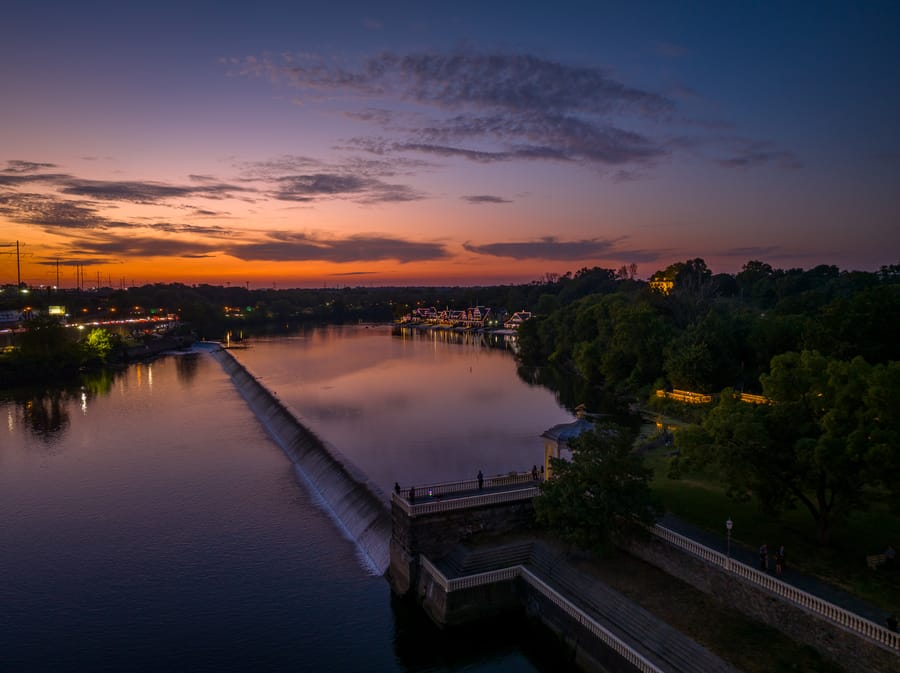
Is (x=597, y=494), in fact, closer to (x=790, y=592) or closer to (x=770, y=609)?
(x=770, y=609)

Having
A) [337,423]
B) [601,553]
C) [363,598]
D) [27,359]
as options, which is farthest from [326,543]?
[27,359]

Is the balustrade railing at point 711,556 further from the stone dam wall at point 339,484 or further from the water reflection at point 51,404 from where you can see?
the water reflection at point 51,404

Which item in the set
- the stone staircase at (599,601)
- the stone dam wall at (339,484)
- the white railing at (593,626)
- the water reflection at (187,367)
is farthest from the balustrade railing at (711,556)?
the water reflection at (187,367)

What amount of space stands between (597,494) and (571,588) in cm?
351

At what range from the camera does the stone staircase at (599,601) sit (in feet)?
57.3

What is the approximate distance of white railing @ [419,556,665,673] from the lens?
702 inches

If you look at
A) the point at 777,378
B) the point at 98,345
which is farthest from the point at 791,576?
the point at 98,345

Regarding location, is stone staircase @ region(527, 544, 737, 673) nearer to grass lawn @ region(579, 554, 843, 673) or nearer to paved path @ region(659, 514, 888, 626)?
grass lawn @ region(579, 554, 843, 673)

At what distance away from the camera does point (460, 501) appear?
25141mm

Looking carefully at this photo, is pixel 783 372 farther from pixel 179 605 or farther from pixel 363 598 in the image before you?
pixel 179 605

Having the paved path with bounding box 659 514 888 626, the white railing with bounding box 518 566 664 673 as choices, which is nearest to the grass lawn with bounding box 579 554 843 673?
the white railing with bounding box 518 566 664 673

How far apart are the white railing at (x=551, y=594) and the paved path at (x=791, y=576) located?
5.53 metres

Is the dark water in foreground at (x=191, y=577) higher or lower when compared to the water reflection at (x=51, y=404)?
higher

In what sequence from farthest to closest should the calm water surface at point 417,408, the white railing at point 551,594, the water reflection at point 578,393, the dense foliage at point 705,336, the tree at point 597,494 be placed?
the water reflection at point 578,393 → the dense foliage at point 705,336 → the calm water surface at point 417,408 → the tree at point 597,494 → the white railing at point 551,594
